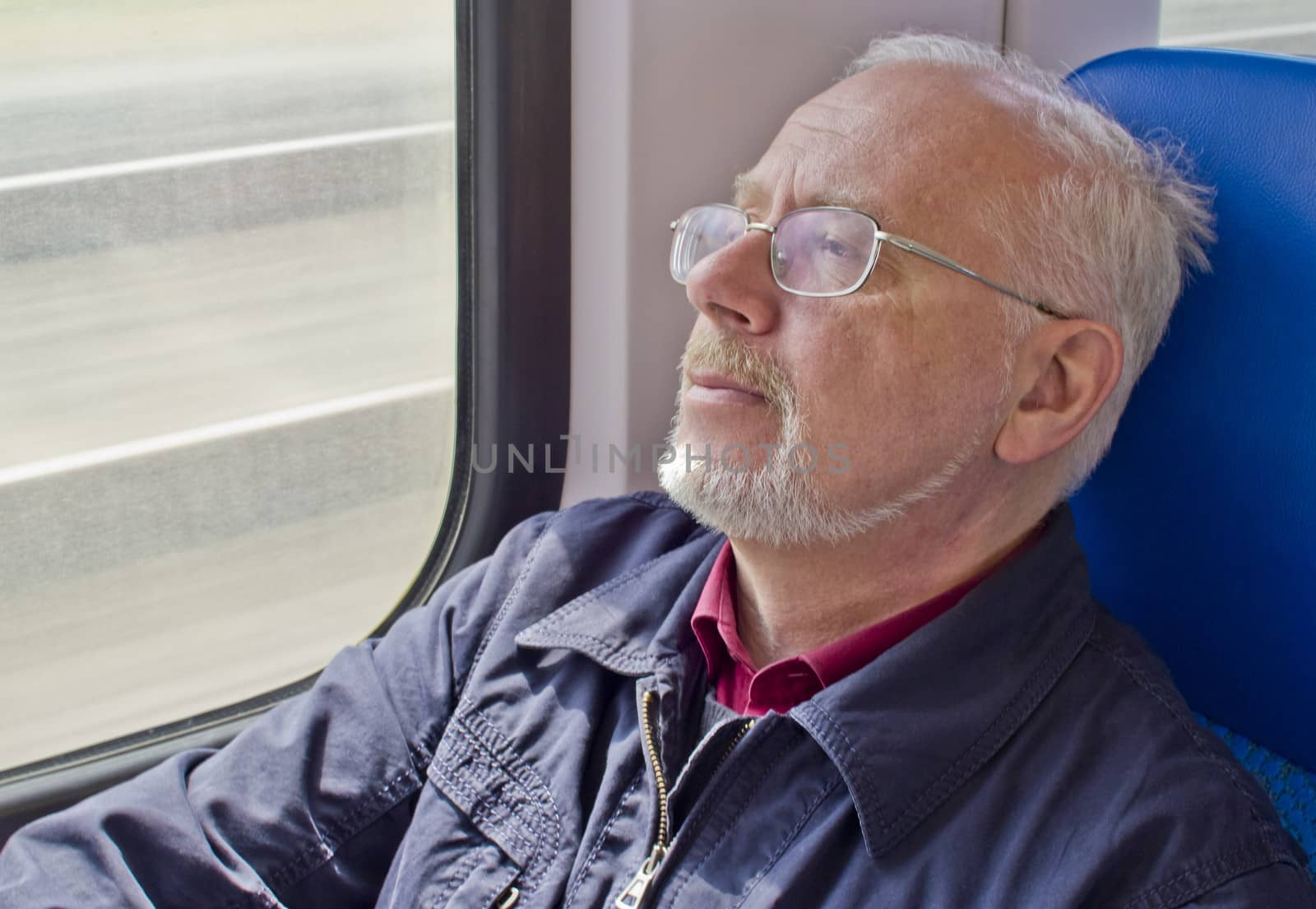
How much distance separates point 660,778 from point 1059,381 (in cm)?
63

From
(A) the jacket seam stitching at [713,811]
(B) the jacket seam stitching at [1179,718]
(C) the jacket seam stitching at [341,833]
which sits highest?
(B) the jacket seam stitching at [1179,718]

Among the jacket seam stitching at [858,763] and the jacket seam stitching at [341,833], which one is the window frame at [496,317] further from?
the jacket seam stitching at [858,763]

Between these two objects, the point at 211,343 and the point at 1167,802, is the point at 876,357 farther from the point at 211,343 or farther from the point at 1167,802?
the point at 211,343

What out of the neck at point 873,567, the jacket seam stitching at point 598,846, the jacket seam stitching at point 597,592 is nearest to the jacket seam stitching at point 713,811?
the jacket seam stitching at point 598,846

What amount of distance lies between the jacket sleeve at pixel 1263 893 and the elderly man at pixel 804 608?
0.16 m

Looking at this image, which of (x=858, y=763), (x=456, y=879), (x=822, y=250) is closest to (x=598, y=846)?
(x=456, y=879)

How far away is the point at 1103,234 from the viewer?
1.44m

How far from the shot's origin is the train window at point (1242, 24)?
2.27 metres

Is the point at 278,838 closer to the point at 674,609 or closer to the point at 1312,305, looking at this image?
the point at 674,609

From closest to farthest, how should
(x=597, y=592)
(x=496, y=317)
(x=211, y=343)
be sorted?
(x=597, y=592) → (x=211, y=343) → (x=496, y=317)

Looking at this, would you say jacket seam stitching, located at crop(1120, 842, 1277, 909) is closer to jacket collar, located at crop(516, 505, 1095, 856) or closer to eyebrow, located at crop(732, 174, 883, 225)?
jacket collar, located at crop(516, 505, 1095, 856)

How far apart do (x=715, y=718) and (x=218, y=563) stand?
2.76 feet

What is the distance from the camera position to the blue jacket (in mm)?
1136

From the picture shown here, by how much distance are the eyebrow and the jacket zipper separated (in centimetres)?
58
